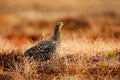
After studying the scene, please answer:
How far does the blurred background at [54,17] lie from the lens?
96.2 feet

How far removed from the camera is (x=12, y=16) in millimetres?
38125

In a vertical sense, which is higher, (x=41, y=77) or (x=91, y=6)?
(x=91, y=6)

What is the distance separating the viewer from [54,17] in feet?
121

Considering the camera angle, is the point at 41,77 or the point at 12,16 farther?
the point at 12,16

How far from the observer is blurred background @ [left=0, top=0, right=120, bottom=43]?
96.2 ft

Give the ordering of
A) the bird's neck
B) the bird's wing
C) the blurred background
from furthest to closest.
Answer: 1. the blurred background
2. the bird's neck
3. the bird's wing

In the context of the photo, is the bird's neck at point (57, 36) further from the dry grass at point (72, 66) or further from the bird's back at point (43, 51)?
the dry grass at point (72, 66)

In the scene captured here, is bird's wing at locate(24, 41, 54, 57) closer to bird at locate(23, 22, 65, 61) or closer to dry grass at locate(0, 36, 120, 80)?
bird at locate(23, 22, 65, 61)

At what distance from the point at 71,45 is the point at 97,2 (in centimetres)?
3232

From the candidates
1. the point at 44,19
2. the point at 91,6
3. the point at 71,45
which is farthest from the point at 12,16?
the point at 71,45

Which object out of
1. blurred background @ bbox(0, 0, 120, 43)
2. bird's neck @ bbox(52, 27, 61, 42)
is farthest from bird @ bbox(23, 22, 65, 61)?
blurred background @ bbox(0, 0, 120, 43)

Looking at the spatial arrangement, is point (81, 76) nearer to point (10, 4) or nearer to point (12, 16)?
point (12, 16)

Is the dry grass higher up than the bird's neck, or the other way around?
the bird's neck

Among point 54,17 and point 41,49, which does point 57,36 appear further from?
point 54,17
